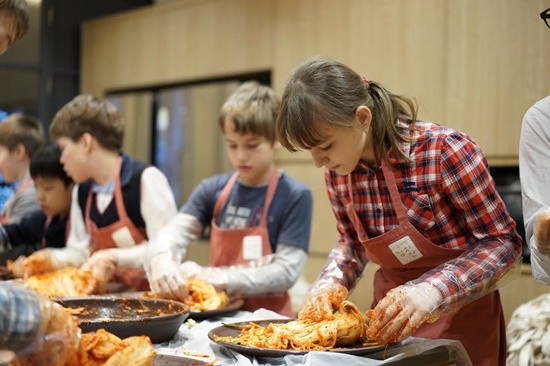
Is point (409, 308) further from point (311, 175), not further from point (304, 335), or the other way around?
point (311, 175)

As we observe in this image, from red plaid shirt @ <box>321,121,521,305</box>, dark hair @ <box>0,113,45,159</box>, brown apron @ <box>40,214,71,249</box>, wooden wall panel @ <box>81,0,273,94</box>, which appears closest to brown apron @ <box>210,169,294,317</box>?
red plaid shirt @ <box>321,121,521,305</box>

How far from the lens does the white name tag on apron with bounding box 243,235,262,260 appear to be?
2.41 m

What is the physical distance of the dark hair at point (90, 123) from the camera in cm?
271

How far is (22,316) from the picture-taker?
1.13m

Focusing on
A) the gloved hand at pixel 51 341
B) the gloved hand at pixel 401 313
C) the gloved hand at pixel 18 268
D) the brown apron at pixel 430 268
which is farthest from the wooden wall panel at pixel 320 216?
the gloved hand at pixel 51 341

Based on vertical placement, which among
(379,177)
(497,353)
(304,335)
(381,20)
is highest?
(381,20)

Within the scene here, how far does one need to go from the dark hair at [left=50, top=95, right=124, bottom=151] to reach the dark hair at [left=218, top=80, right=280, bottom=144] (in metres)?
0.56

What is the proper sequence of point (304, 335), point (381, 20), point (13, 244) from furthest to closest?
point (381, 20), point (13, 244), point (304, 335)

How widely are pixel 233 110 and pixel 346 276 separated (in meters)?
0.74

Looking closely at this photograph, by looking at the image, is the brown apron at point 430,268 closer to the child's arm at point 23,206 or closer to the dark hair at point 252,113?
the dark hair at point 252,113

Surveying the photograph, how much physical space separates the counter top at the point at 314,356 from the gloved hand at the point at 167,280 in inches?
10.3

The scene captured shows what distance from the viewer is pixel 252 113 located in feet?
7.64

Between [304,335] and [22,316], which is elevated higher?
[22,316]

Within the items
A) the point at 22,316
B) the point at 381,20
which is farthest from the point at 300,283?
the point at 22,316
